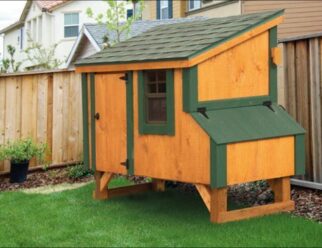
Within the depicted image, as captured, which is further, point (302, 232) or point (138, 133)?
point (138, 133)

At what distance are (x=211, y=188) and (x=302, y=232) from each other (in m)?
1.01

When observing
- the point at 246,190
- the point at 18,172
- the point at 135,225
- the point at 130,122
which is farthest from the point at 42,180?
the point at 135,225

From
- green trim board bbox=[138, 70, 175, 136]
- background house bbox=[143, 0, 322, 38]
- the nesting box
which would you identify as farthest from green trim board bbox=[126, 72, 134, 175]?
background house bbox=[143, 0, 322, 38]

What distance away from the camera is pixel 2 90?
9922mm

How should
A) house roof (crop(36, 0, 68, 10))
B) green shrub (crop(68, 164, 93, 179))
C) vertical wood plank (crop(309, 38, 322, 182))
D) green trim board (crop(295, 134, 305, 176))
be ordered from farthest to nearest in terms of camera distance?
house roof (crop(36, 0, 68, 10)) < green shrub (crop(68, 164, 93, 179)) < vertical wood plank (crop(309, 38, 322, 182)) < green trim board (crop(295, 134, 305, 176))

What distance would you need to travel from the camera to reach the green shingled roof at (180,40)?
6652 millimetres

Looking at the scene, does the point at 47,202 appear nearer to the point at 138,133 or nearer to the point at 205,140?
the point at 138,133

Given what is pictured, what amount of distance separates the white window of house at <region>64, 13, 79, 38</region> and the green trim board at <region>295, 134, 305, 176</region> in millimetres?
27027

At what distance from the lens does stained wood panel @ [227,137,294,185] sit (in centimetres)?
636

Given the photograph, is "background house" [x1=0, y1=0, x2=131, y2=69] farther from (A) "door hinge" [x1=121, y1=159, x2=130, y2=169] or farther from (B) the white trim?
(A) "door hinge" [x1=121, y1=159, x2=130, y2=169]

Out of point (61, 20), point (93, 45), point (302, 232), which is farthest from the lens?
point (61, 20)

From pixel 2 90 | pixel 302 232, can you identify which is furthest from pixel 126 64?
pixel 2 90

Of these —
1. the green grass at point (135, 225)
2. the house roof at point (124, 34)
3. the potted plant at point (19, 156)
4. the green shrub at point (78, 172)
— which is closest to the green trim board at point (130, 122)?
the green grass at point (135, 225)

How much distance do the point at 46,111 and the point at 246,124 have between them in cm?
474
